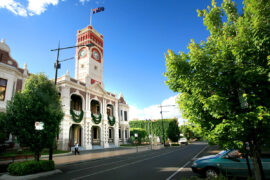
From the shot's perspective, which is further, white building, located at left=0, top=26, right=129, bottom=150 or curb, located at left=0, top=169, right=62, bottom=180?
white building, located at left=0, top=26, right=129, bottom=150

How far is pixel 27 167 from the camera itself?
9438mm

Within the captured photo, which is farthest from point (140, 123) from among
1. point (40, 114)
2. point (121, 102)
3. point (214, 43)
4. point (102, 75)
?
point (214, 43)

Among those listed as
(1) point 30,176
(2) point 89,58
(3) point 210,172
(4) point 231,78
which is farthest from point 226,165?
(2) point 89,58

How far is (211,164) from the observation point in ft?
23.7

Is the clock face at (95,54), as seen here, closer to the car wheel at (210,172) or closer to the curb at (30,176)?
the curb at (30,176)

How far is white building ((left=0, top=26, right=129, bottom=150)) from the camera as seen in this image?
20.7 metres

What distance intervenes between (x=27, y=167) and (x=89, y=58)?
102 ft

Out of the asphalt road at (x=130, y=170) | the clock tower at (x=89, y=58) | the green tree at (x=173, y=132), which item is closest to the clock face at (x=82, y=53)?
the clock tower at (x=89, y=58)

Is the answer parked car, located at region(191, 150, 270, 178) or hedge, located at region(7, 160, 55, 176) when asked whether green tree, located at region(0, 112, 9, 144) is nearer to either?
hedge, located at region(7, 160, 55, 176)

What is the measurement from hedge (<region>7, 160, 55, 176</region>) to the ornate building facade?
12.9 m

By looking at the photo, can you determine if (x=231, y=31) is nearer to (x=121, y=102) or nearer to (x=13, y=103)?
(x=13, y=103)

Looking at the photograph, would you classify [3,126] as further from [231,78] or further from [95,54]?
[95,54]

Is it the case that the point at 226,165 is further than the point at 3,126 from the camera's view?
No

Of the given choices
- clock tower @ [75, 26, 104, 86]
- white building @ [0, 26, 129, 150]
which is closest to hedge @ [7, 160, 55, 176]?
white building @ [0, 26, 129, 150]
